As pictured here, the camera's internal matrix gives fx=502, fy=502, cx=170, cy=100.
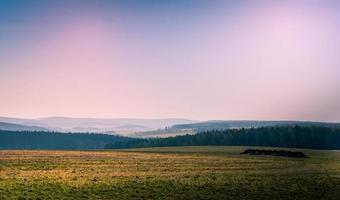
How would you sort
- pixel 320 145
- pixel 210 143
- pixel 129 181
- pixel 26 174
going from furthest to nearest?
1. pixel 210 143
2. pixel 320 145
3. pixel 26 174
4. pixel 129 181

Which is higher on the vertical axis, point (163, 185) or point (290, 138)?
point (290, 138)

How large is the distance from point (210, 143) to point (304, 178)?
144 metres

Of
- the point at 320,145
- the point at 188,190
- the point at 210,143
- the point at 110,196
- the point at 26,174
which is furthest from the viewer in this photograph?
the point at 210,143

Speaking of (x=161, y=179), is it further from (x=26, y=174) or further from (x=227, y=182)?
(x=26, y=174)

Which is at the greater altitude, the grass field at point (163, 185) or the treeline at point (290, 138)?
the treeline at point (290, 138)

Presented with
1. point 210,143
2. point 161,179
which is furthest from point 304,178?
point 210,143

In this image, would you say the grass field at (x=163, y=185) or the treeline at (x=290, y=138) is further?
the treeline at (x=290, y=138)

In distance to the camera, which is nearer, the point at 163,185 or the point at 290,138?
the point at 163,185

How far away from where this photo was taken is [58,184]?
43.8 meters

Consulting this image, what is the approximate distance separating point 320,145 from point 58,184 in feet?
475

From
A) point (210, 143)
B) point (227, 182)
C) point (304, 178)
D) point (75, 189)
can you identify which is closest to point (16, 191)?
point (75, 189)

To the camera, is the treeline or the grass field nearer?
→ the grass field

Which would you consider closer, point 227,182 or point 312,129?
point 227,182

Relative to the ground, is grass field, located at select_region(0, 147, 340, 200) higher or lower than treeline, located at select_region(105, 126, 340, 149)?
lower
